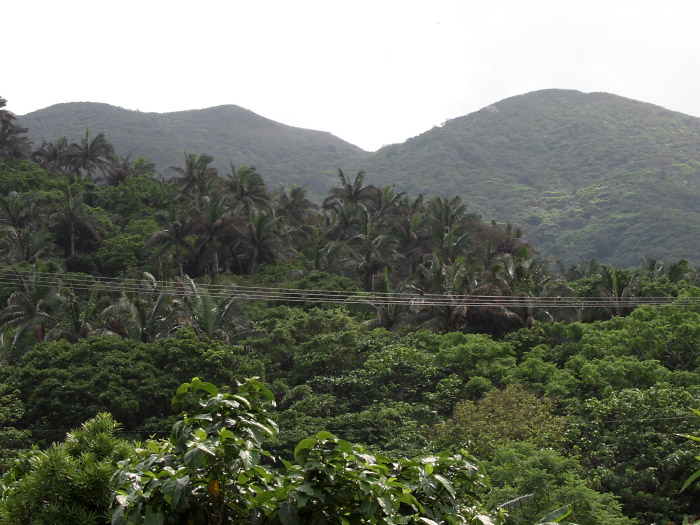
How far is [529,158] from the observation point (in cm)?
12912

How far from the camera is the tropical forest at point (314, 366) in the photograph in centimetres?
490

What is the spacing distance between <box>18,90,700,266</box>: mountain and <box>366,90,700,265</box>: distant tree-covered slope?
0.74 ft

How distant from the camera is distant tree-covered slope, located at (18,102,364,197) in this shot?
130 metres

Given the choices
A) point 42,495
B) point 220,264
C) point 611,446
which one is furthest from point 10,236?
point 42,495

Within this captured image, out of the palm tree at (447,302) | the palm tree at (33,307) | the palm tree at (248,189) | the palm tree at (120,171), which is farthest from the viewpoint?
the palm tree at (120,171)

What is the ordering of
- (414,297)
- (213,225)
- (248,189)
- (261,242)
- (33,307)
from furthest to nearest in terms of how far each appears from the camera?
(248,189), (261,242), (213,225), (414,297), (33,307)

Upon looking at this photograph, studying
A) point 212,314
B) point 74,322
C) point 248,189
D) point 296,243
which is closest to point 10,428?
point 74,322

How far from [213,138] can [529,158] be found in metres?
73.7

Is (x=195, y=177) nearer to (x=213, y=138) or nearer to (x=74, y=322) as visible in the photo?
(x=74, y=322)

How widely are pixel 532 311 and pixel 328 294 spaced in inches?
356

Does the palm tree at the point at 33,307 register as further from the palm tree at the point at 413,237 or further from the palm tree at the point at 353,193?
the palm tree at the point at 353,193

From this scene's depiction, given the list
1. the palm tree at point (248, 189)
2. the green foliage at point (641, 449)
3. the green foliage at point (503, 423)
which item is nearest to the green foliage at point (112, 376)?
the green foliage at point (503, 423)

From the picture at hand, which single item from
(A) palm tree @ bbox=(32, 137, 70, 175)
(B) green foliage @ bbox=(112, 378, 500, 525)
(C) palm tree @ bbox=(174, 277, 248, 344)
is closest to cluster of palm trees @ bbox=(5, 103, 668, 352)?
(C) palm tree @ bbox=(174, 277, 248, 344)

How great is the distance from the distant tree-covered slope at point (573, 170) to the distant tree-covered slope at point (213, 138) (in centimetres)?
1386
